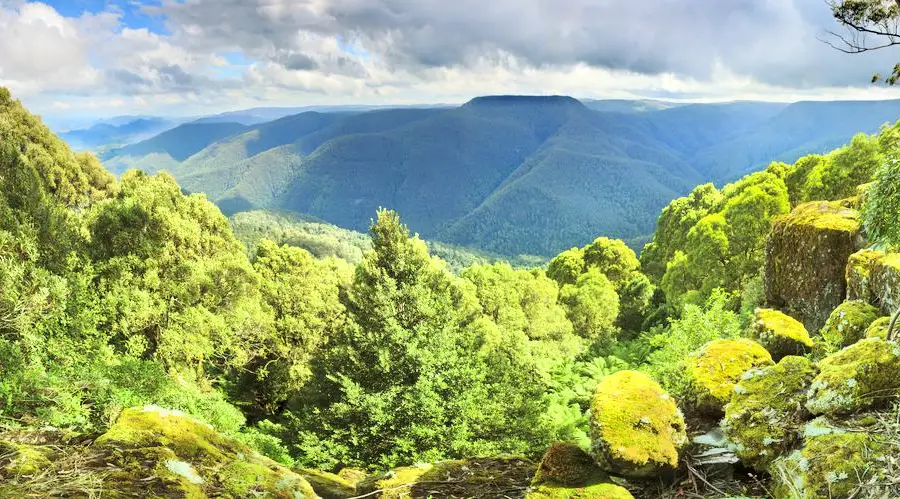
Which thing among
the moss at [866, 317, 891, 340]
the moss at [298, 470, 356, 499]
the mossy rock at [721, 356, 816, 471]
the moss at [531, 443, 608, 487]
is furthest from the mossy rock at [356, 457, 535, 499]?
the moss at [866, 317, 891, 340]

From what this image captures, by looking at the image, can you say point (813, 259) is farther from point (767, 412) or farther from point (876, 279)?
point (767, 412)

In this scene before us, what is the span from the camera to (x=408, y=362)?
13664 mm

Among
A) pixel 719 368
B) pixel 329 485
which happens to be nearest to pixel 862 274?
pixel 719 368

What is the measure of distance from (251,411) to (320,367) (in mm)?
9073

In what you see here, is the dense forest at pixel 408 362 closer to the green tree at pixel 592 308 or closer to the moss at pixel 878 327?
the moss at pixel 878 327

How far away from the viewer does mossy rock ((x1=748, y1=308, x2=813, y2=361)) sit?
9.92 m

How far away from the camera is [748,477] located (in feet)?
19.5

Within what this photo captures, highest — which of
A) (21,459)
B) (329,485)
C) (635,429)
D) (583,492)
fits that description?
(21,459)

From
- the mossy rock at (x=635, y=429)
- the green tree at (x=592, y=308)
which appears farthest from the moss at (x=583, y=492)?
the green tree at (x=592, y=308)

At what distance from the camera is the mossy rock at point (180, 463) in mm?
4941

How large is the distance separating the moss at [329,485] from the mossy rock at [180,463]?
61 centimetres

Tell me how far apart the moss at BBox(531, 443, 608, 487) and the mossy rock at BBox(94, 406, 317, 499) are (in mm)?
3088

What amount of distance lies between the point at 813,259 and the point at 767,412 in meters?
11.1

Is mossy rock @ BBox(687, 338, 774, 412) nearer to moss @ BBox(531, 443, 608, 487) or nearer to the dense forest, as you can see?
the dense forest
